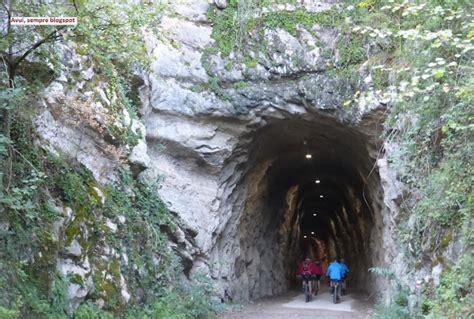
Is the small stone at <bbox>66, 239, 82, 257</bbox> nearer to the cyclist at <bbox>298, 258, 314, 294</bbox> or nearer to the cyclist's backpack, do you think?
the cyclist at <bbox>298, 258, 314, 294</bbox>

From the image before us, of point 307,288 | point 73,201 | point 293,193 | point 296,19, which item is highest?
point 296,19

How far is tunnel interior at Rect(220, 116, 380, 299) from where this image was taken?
15.0m

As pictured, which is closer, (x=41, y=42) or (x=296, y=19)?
(x=41, y=42)

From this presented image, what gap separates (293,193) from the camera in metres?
23.5

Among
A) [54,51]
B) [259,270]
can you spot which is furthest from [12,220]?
[259,270]

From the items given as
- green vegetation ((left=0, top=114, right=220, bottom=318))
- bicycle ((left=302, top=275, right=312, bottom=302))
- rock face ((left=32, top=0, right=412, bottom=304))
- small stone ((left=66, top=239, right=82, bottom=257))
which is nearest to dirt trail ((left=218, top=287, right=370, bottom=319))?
rock face ((left=32, top=0, right=412, bottom=304))

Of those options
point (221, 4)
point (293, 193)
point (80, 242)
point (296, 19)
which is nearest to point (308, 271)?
point (293, 193)

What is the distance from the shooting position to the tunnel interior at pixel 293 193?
49.2 feet

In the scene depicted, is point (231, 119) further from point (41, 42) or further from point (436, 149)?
point (41, 42)

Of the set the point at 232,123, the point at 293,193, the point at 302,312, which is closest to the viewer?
the point at 302,312

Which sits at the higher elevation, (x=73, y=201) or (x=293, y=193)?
(x=293, y=193)

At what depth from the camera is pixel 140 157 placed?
990 cm

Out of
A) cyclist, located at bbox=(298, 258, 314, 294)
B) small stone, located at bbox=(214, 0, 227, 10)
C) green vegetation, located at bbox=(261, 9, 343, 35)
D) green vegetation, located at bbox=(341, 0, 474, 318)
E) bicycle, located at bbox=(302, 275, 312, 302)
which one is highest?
small stone, located at bbox=(214, 0, 227, 10)

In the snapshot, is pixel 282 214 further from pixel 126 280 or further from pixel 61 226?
pixel 61 226
